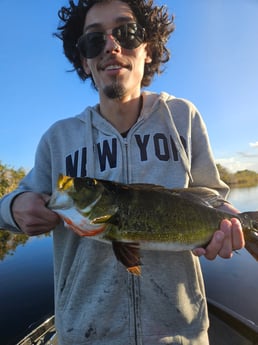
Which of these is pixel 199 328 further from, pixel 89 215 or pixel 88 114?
pixel 88 114

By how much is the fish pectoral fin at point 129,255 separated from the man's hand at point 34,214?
1.75 ft

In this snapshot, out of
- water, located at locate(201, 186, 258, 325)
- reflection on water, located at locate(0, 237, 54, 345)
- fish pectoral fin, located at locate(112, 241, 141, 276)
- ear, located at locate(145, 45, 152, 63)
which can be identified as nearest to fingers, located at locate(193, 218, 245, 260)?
fish pectoral fin, located at locate(112, 241, 141, 276)

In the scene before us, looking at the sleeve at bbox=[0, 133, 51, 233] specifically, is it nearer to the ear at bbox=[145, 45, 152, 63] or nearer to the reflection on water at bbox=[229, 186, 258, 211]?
the ear at bbox=[145, 45, 152, 63]

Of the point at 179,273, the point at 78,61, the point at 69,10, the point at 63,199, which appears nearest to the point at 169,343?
the point at 179,273

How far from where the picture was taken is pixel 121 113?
10.2ft

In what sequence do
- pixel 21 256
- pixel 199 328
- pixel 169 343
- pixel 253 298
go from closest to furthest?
1. pixel 169 343
2. pixel 199 328
3. pixel 253 298
4. pixel 21 256

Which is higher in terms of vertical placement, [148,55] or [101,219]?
[148,55]

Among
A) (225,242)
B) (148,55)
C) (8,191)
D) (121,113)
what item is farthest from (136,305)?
(8,191)

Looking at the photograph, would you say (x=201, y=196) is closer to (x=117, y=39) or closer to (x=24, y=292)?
(x=117, y=39)

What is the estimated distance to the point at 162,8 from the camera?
176 inches

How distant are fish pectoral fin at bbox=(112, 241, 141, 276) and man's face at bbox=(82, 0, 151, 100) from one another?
1.54 m

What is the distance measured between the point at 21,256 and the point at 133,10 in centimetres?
1526

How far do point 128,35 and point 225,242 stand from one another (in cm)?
225

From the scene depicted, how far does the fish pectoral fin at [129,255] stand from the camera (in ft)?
6.79
